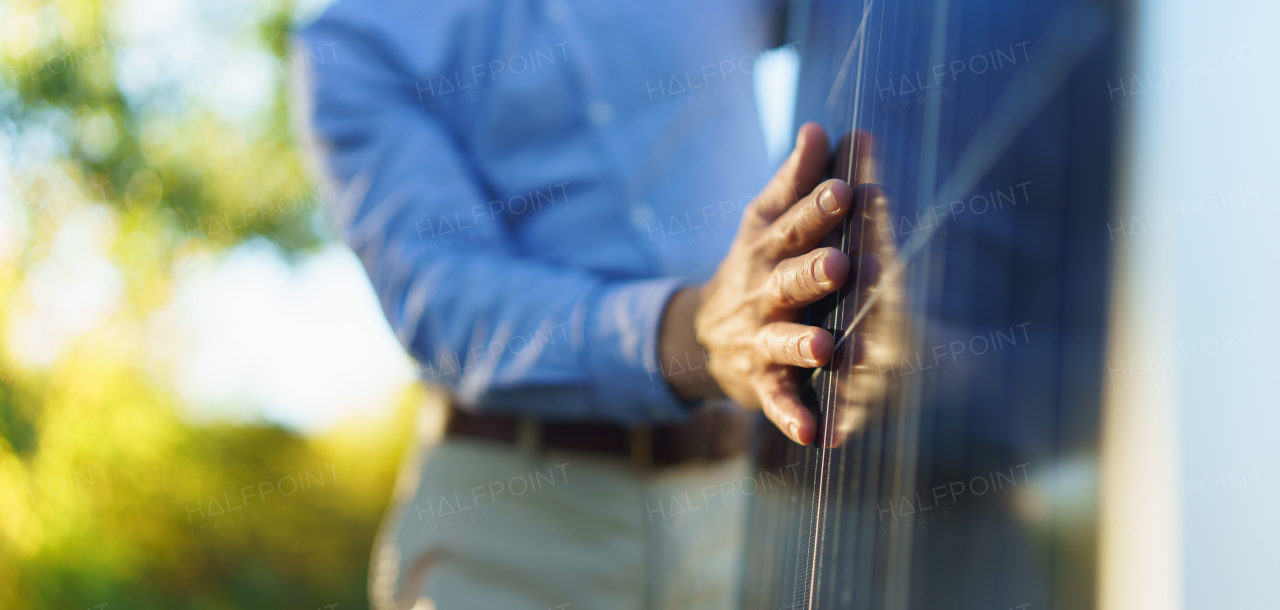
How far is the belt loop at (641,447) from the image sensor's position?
4.51 feet

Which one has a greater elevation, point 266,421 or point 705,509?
point 705,509

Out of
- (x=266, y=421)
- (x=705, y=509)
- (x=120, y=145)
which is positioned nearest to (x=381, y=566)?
(x=705, y=509)

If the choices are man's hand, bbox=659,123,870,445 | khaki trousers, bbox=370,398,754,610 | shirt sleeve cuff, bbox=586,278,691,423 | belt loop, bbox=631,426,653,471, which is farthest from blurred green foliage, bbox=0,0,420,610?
man's hand, bbox=659,123,870,445

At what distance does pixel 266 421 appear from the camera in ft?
28.9

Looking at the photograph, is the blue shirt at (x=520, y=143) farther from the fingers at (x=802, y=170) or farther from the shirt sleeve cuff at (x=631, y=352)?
the fingers at (x=802, y=170)

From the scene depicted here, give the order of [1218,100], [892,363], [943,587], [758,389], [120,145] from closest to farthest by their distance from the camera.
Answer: [1218,100] → [758,389] → [892,363] → [943,587] → [120,145]

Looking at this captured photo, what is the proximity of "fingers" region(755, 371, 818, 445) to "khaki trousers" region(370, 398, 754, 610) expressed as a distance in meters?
0.65

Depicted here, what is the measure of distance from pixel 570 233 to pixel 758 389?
2.34ft

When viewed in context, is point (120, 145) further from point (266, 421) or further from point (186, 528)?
point (186, 528)

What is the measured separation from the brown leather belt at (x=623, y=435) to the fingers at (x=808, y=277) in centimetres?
68

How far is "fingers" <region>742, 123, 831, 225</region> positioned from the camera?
71 cm

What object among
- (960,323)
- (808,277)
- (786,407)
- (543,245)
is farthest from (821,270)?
(543,245)

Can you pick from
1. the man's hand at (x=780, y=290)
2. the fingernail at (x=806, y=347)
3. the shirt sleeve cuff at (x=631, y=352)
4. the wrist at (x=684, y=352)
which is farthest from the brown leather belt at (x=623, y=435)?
the fingernail at (x=806, y=347)

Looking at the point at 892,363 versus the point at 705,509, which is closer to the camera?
the point at 892,363
